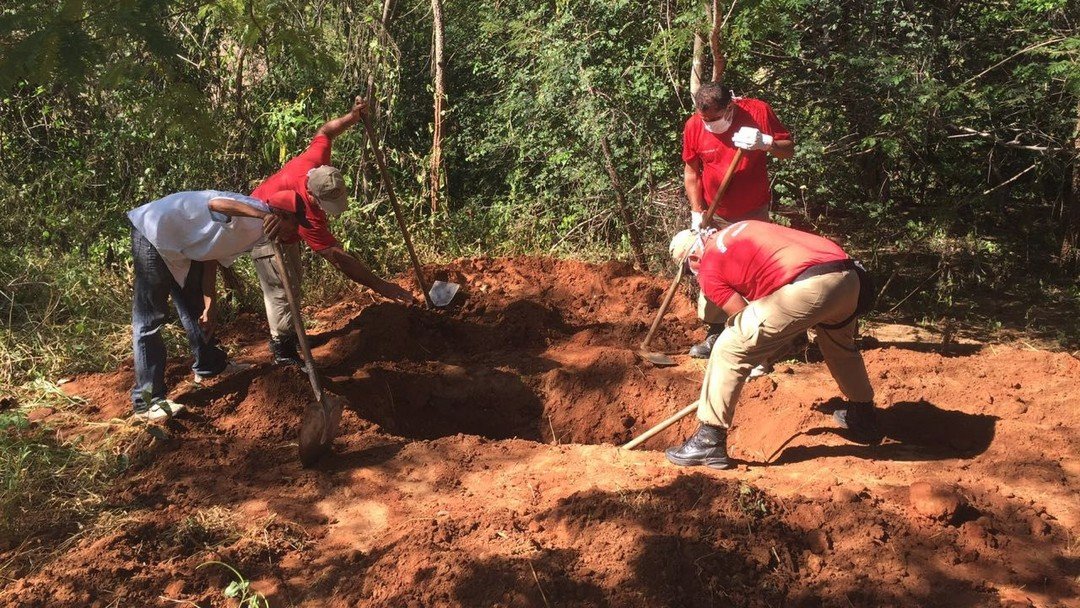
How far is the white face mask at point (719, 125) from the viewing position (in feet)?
17.3

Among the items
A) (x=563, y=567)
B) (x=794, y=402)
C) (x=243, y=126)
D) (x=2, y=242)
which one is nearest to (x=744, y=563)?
(x=563, y=567)

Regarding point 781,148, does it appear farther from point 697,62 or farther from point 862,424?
point 862,424

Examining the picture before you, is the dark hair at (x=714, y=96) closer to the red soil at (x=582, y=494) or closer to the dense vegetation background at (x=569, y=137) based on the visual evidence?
the dense vegetation background at (x=569, y=137)

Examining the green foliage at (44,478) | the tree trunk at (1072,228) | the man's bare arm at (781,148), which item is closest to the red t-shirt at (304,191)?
the green foliage at (44,478)

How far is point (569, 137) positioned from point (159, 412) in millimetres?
4770

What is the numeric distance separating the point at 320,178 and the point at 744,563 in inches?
135

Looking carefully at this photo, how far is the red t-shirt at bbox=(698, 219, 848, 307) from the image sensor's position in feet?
13.1

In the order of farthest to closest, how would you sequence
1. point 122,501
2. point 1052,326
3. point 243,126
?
point 243,126, point 1052,326, point 122,501

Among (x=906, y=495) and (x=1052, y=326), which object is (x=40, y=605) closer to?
(x=906, y=495)

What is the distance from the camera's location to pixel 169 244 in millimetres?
4809

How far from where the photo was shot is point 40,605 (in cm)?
343

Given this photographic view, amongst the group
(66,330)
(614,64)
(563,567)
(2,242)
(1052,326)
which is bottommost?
(1052,326)

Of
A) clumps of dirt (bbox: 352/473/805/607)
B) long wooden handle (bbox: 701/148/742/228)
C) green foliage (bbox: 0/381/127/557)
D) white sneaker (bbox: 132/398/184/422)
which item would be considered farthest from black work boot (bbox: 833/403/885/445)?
green foliage (bbox: 0/381/127/557)

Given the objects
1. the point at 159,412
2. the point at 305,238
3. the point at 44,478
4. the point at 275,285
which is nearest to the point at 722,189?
the point at 305,238
